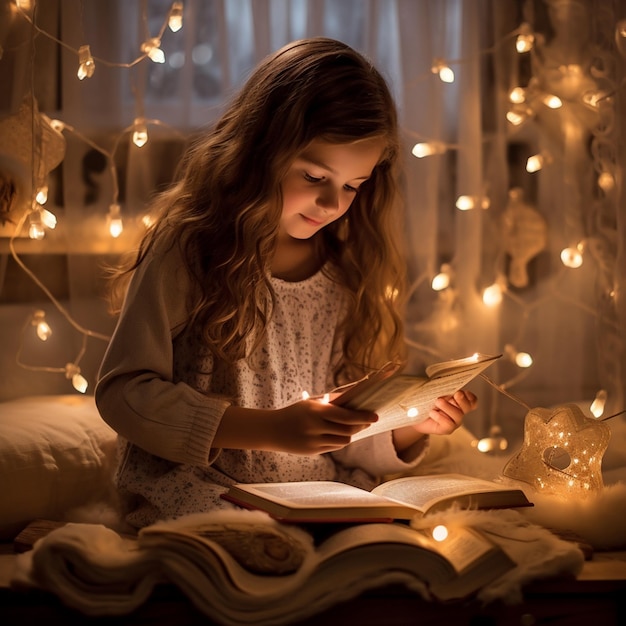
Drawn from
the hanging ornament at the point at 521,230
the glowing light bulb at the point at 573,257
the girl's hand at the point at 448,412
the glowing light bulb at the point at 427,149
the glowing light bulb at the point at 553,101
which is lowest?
the girl's hand at the point at 448,412

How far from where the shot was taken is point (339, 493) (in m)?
1.15

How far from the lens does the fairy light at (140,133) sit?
1578mm

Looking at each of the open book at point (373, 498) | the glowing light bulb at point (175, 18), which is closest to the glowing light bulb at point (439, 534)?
the open book at point (373, 498)

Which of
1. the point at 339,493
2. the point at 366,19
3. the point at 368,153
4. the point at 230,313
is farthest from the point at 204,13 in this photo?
the point at 339,493

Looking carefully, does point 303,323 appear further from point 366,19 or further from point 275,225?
point 366,19

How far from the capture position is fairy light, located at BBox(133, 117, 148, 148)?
1.58 metres

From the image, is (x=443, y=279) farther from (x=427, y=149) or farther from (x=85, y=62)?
(x=85, y=62)

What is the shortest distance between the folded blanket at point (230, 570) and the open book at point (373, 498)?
0.04m

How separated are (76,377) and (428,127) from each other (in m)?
0.86

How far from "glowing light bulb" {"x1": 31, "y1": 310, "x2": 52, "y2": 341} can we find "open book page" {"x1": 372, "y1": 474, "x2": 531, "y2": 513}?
0.71 m

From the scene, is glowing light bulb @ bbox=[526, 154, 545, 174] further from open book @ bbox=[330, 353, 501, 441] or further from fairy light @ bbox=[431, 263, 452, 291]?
open book @ bbox=[330, 353, 501, 441]

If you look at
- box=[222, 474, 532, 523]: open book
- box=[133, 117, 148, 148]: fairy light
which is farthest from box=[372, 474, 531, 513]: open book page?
box=[133, 117, 148, 148]: fairy light

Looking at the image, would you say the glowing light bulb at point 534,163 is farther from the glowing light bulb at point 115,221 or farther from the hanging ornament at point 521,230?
the glowing light bulb at point 115,221

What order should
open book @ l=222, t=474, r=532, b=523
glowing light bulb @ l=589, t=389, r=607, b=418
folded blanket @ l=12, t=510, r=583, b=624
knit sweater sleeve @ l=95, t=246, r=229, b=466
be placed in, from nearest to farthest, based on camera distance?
1. folded blanket @ l=12, t=510, r=583, b=624
2. open book @ l=222, t=474, r=532, b=523
3. knit sweater sleeve @ l=95, t=246, r=229, b=466
4. glowing light bulb @ l=589, t=389, r=607, b=418
